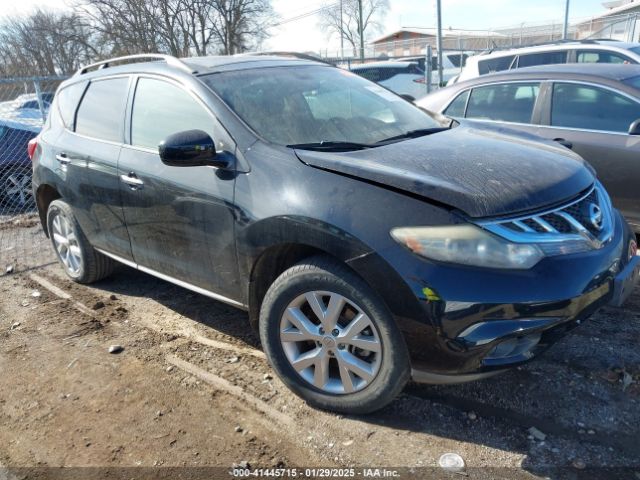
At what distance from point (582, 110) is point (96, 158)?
4051mm

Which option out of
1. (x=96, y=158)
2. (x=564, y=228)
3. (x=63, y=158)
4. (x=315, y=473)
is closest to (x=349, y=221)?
(x=564, y=228)

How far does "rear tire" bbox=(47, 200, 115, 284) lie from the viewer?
4.43m

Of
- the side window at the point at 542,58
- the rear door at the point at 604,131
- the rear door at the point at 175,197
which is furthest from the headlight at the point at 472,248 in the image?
the side window at the point at 542,58

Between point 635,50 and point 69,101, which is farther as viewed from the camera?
point 635,50

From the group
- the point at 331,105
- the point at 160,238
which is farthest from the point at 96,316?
the point at 331,105

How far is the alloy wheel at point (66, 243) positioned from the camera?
456 centimetres

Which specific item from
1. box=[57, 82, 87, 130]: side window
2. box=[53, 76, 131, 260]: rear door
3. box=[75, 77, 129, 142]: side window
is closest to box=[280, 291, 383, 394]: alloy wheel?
box=[53, 76, 131, 260]: rear door

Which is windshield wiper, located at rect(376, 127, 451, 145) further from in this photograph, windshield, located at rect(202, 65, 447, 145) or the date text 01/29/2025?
the date text 01/29/2025

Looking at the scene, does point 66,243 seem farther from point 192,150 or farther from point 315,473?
point 315,473

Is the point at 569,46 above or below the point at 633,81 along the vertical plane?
above

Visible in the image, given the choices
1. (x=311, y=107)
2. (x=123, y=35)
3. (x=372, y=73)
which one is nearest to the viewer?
(x=311, y=107)

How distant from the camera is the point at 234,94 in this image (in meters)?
3.21

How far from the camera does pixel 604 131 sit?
181 inches

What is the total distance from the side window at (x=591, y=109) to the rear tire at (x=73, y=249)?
13.7 ft
